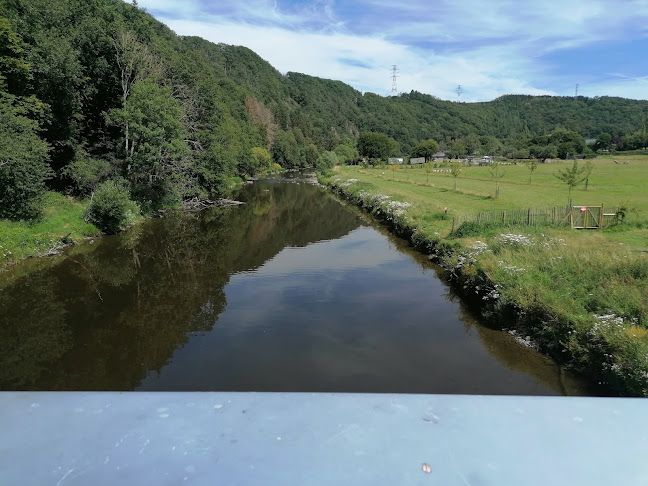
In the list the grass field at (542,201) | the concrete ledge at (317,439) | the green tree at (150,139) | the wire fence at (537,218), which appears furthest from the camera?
the green tree at (150,139)

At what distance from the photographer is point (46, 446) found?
132 centimetres

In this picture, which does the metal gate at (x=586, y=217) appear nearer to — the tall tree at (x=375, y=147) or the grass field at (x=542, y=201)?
the grass field at (x=542, y=201)

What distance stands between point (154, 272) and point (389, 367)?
12860mm

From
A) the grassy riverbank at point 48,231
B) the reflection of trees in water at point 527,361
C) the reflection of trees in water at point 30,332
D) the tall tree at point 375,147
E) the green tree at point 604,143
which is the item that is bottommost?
the reflection of trees in water at point 30,332

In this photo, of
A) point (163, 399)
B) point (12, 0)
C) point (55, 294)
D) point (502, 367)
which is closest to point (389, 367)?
point (502, 367)

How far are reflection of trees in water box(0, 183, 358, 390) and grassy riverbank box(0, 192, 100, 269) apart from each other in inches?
50.9

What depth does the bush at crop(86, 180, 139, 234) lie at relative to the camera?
86.6ft

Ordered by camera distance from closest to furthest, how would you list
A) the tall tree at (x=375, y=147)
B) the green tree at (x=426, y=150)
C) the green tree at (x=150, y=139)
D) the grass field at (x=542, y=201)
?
the grass field at (x=542, y=201), the green tree at (x=150, y=139), the tall tree at (x=375, y=147), the green tree at (x=426, y=150)

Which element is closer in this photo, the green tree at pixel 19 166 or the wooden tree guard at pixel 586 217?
the green tree at pixel 19 166

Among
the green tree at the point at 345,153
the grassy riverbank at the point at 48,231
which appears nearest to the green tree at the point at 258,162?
the grassy riverbank at the point at 48,231

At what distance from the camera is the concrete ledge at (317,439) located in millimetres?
1226

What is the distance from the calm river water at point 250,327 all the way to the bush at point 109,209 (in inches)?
139

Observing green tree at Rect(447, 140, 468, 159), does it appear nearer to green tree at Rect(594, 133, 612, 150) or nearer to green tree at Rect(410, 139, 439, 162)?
green tree at Rect(410, 139, 439, 162)

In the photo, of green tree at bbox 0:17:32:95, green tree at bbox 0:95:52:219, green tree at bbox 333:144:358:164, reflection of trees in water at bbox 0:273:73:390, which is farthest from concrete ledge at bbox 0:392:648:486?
green tree at bbox 333:144:358:164
